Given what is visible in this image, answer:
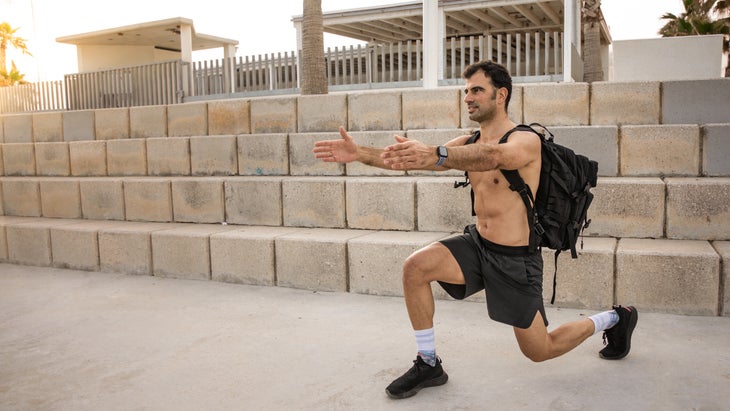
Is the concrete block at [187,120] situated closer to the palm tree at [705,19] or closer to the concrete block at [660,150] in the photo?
the concrete block at [660,150]

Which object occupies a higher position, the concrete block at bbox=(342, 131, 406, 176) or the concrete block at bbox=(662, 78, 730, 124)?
the concrete block at bbox=(662, 78, 730, 124)

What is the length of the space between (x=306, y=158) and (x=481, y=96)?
418 cm

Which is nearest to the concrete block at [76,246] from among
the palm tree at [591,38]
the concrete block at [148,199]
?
the concrete block at [148,199]

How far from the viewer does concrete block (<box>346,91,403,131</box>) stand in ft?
25.4

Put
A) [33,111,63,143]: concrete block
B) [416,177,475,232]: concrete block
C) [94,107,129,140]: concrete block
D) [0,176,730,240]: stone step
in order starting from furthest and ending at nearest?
[33,111,63,143]: concrete block → [94,107,129,140]: concrete block → [416,177,475,232]: concrete block → [0,176,730,240]: stone step

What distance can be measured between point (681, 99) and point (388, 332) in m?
4.19

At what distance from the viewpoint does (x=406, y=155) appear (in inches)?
116

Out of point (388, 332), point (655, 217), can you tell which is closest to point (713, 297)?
point (655, 217)

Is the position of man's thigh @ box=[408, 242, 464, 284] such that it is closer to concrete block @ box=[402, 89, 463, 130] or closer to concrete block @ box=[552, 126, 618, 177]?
concrete block @ box=[552, 126, 618, 177]

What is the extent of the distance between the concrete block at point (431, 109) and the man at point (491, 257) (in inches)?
152

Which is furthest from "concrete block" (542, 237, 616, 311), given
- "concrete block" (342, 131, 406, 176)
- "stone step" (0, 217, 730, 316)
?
"concrete block" (342, 131, 406, 176)

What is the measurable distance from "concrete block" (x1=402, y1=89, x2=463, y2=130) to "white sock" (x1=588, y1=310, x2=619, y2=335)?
3898 mm

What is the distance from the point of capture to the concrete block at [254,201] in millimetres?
7156

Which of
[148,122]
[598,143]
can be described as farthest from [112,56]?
[598,143]
